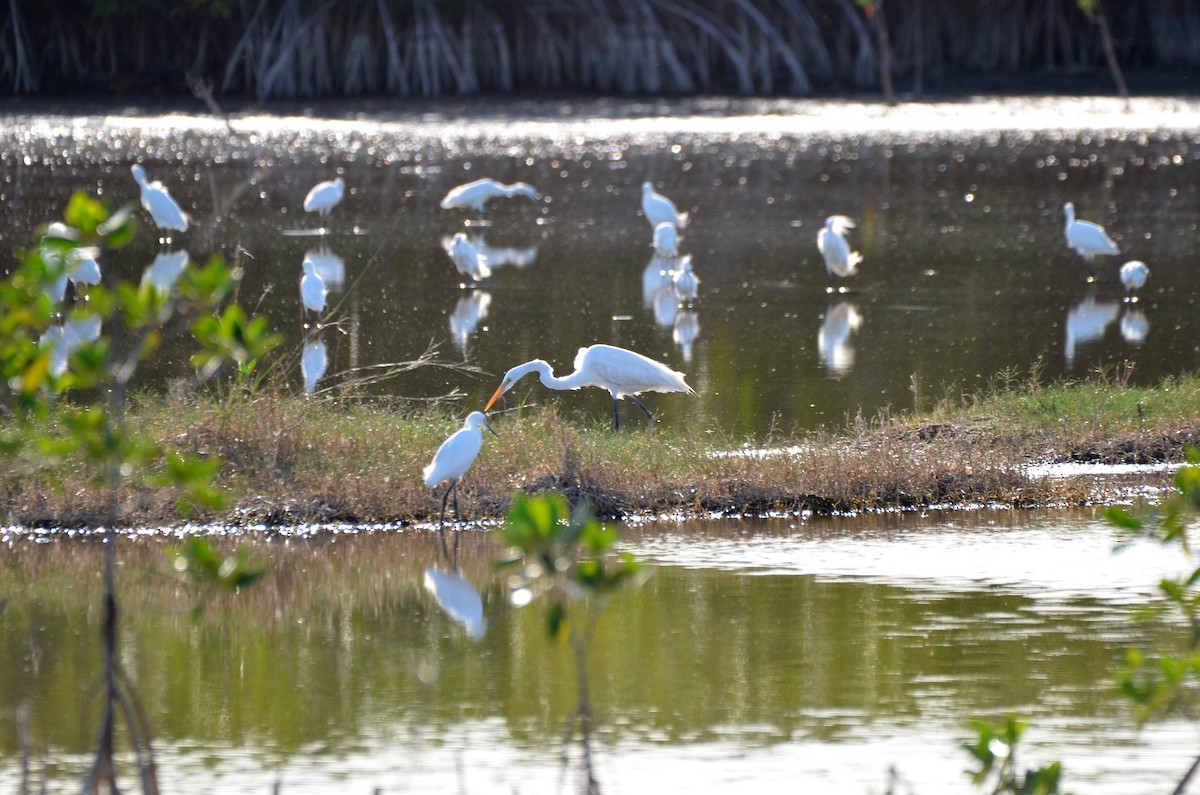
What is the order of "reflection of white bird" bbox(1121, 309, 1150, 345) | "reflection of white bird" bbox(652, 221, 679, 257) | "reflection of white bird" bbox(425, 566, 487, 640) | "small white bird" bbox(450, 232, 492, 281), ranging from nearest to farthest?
"reflection of white bird" bbox(425, 566, 487, 640) → "reflection of white bird" bbox(1121, 309, 1150, 345) → "small white bird" bbox(450, 232, 492, 281) → "reflection of white bird" bbox(652, 221, 679, 257)

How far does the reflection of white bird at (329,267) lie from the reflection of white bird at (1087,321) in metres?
6.58

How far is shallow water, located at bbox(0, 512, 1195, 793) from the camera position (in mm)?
5605

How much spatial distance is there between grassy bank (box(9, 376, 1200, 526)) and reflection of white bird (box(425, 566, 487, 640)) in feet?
2.97

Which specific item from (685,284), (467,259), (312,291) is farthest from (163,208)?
(685,284)

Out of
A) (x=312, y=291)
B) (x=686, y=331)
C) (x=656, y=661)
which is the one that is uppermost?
(x=312, y=291)

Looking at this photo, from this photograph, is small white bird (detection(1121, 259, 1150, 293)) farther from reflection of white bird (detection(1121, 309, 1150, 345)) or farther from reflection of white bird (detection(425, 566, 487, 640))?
reflection of white bird (detection(425, 566, 487, 640))

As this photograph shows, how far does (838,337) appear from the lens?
47.8 ft

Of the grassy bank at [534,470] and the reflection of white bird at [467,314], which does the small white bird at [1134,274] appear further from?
the grassy bank at [534,470]

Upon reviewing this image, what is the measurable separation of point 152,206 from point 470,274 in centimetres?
374

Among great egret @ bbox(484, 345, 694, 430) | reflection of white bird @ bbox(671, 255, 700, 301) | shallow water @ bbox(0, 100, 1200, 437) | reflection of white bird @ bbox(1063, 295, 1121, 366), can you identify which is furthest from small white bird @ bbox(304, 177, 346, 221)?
great egret @ bbox(484, 345, 694, 430)

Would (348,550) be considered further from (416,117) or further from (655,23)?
(655,23)

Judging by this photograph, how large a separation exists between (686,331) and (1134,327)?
3843mm

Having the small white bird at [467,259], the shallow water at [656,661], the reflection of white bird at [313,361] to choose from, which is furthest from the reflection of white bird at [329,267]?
the shallow water at [656,661]

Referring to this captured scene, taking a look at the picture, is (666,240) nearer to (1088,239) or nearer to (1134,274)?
(1088,239)
